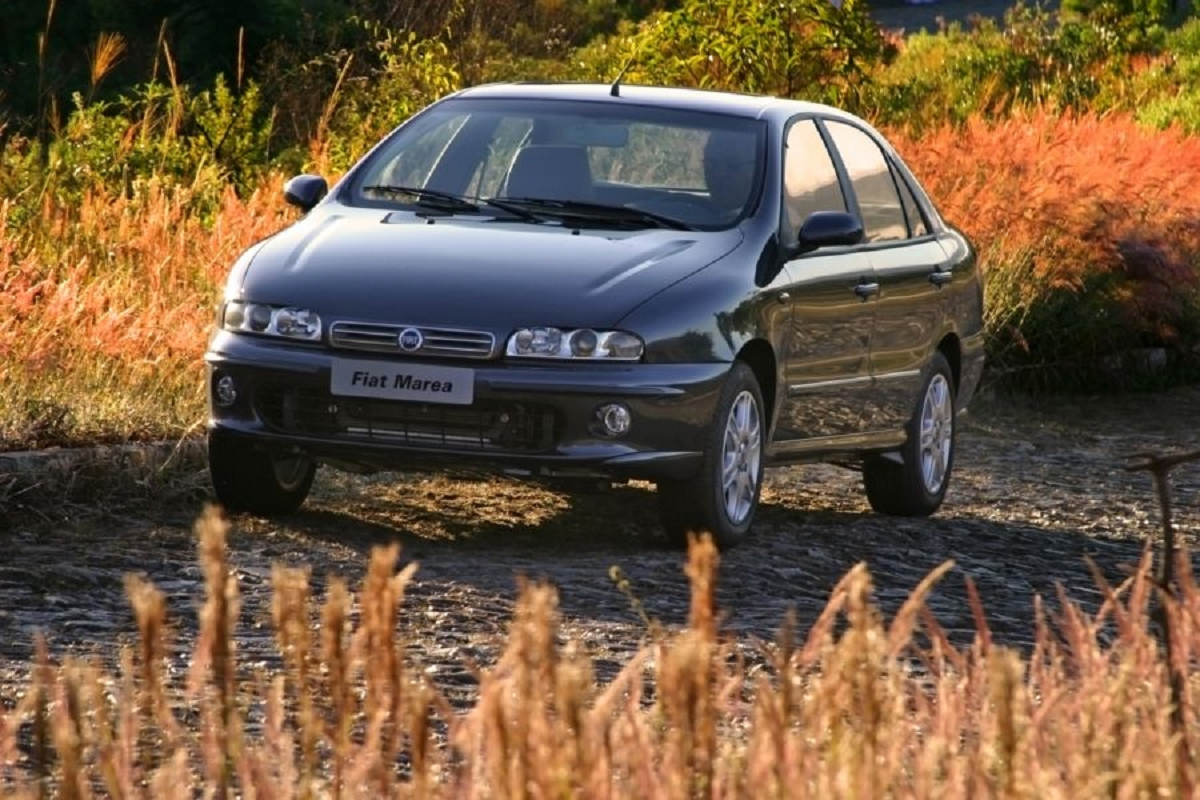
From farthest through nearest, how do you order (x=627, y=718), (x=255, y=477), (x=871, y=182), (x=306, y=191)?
1. (x=871, y=182)
2. (x=306, y=191)
3. (x=255, y=477)
4. (x=627, y=718)

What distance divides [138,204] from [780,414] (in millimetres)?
4932

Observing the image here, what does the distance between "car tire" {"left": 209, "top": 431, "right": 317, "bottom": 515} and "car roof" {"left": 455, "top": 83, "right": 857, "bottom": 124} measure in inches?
67.2

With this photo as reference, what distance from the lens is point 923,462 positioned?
36.0ft

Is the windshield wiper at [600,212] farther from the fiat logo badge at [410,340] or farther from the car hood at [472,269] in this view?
the fiat logo badge at [410,340]

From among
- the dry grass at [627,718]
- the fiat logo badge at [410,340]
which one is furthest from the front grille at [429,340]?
the dry grass at [627,718]

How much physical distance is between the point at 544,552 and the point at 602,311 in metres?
0.94

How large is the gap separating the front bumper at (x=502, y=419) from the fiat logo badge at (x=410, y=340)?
0.06m

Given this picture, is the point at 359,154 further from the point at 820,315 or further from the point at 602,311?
the point at 602,311

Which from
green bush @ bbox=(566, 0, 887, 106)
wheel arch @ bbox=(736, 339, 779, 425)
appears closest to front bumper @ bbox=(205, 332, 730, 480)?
wheel arch @ bbox=(736, 339, 779, 425)

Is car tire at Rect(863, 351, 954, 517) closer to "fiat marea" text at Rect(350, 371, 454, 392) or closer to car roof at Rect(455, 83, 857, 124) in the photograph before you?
car roof at Rect(455, 83, 857, 124)

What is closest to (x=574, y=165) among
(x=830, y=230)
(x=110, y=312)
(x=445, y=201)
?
(x=445, y=201)

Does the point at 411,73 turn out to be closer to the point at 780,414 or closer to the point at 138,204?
the point at 138,204

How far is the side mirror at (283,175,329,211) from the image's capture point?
9.97m

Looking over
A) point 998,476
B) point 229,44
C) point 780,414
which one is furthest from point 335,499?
point 229,44
